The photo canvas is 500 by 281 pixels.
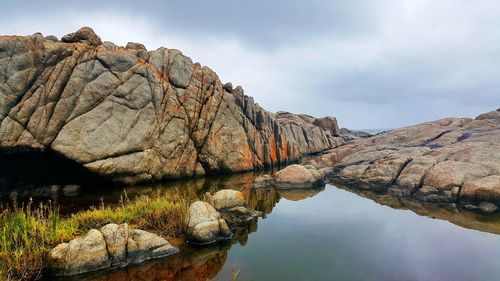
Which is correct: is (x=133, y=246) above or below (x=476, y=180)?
below

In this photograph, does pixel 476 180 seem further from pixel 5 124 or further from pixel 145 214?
pixel 5 124

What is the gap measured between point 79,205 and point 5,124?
36.2 ft

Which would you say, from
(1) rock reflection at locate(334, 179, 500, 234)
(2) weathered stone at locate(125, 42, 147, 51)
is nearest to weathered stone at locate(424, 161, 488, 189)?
(1) rock reflection at locate(334, 179, 500, 234)

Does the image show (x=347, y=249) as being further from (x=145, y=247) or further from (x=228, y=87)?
(x=228, y=87)

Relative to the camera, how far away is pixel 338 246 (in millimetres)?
18422

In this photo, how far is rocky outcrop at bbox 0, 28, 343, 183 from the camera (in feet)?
97.7

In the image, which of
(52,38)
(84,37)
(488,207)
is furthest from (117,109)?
(488,207)

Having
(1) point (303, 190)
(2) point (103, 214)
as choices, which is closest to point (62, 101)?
(2) point (103, 214)

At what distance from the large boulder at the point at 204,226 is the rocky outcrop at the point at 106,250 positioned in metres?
1.55

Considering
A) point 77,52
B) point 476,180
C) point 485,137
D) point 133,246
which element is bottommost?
point 133,246

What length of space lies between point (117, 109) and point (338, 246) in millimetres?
24654

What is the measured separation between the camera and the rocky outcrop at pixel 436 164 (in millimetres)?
→ 28000

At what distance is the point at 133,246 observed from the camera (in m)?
15.5

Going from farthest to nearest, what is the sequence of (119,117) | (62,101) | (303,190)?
(303,190) < (119,117) < (62,101)
